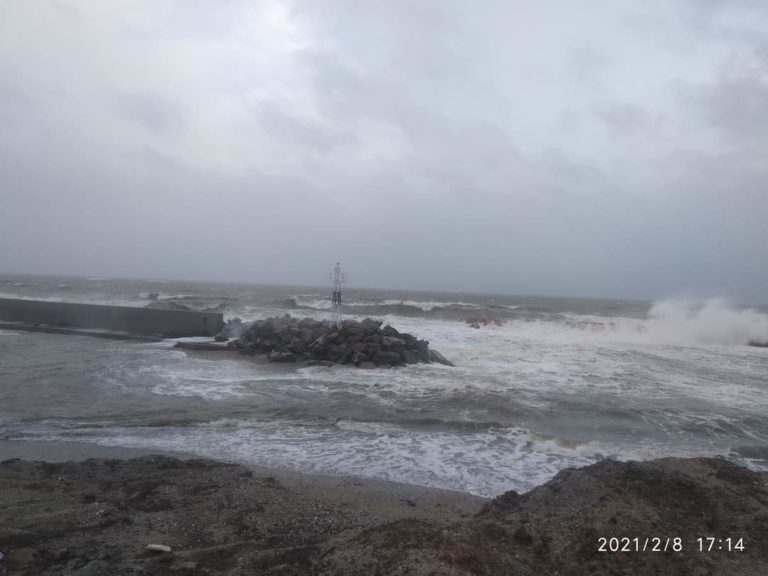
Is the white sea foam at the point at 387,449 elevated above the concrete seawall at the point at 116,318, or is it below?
below

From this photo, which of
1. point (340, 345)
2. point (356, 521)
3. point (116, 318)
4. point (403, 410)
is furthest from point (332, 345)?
point (356, 521)

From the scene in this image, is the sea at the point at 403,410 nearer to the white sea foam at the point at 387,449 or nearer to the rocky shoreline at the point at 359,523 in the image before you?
the white sea foam at the point at 387,449

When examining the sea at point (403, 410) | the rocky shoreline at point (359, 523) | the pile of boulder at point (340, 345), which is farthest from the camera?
the pile of boulder at point (340, 345)

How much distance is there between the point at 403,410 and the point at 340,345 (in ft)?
21.4

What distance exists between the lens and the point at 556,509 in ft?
13.2

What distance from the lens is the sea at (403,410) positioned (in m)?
6.12

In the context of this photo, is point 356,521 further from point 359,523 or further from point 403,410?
point 403,410

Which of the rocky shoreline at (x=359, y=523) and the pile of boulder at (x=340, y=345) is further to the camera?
→ the pile of boulder at (x=340, y=345)

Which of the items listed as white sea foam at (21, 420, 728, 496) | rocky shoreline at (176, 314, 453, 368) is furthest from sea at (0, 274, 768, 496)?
rocky shoreline at (176, 314, 453, 368)

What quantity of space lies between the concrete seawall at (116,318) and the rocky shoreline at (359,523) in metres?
14.6

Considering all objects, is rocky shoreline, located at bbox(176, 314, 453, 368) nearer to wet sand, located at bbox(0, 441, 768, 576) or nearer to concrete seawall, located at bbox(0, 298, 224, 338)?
concrete seawall, located at bbox(0, 298, 224, 338)

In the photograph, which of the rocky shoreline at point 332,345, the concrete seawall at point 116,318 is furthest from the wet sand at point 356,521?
the concrete seawall at point 116,318

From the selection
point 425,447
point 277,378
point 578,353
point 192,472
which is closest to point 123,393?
point 277,378

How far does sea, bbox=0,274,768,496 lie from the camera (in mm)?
6117
